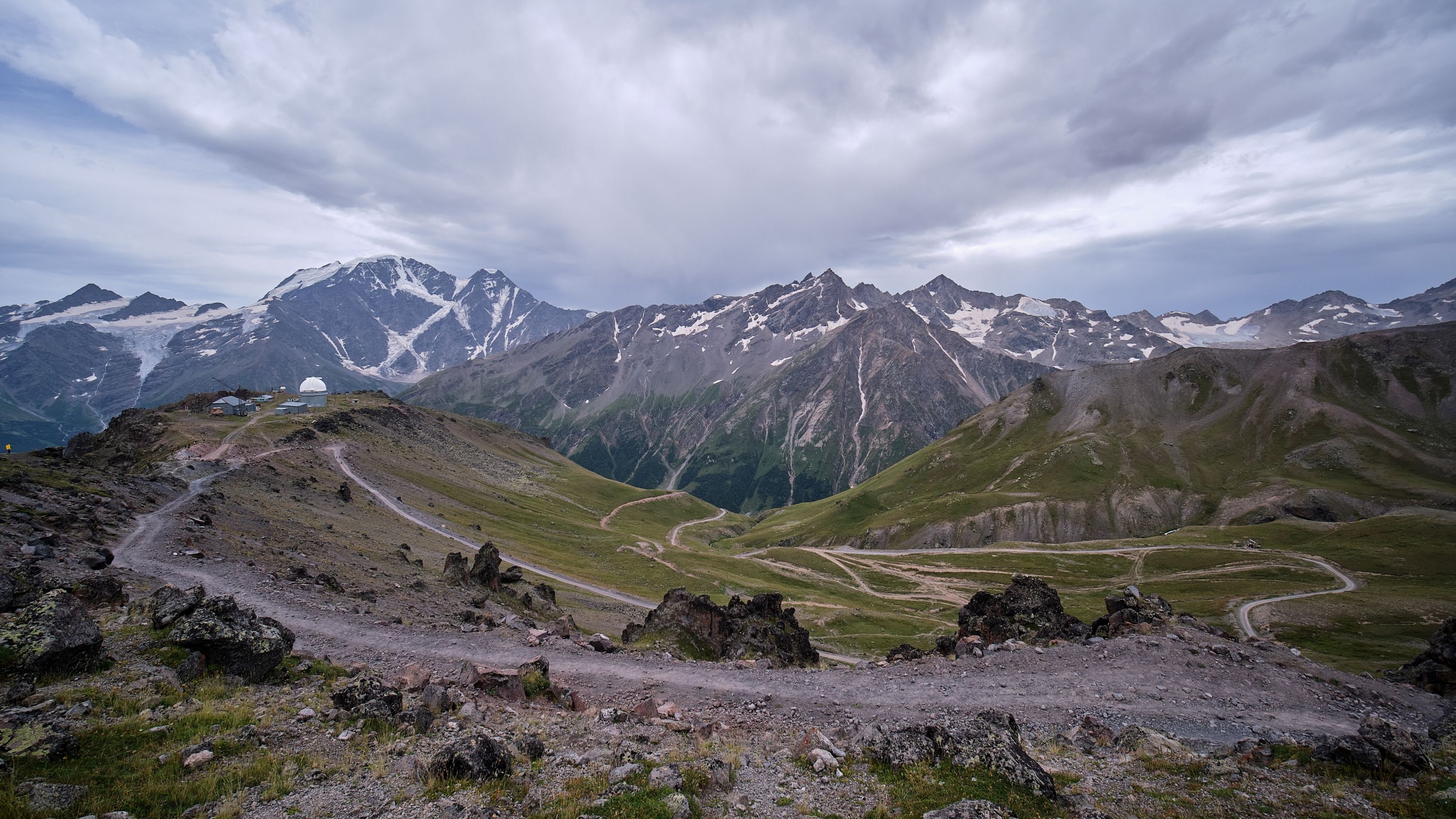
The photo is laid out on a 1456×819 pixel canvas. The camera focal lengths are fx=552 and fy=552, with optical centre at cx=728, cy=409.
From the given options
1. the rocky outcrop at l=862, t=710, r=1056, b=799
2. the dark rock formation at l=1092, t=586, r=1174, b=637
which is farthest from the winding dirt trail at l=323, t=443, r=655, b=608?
the rocky outcrop at l=862, t=710, r=1056, b=799

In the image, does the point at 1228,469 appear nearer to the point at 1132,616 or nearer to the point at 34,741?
the point at 1132,616

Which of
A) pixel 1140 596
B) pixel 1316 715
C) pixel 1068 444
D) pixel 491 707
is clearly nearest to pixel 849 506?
pixel 1068 444

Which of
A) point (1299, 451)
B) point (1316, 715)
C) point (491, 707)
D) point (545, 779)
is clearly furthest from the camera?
point (1299, 451)

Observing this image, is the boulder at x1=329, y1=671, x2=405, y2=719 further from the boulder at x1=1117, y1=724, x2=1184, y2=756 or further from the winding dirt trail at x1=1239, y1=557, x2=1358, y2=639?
the winding dirt trail at x1=1239, y1=557, x2=1358, y2=639

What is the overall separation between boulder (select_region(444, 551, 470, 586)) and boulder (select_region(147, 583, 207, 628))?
2427 centimetres

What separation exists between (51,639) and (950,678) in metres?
33.7

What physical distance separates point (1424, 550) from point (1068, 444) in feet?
301


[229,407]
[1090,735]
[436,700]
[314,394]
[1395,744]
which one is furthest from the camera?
[314,394]

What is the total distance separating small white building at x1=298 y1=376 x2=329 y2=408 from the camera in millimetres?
156000

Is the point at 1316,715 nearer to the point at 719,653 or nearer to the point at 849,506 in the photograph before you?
the point at 719,653

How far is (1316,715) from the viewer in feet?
82.8

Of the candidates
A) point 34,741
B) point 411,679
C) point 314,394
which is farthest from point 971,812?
point 314,394

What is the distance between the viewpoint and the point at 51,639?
1590cm

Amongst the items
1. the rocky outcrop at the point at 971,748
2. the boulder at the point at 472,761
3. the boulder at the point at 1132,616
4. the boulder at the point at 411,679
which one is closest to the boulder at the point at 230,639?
the boulder at the point at 411,679
